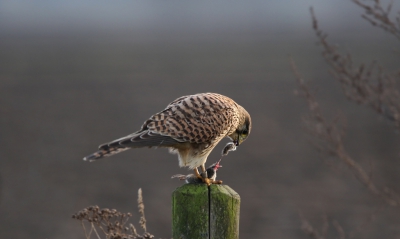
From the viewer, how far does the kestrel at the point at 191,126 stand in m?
4.65

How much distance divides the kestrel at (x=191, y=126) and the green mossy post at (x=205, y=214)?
1.01m

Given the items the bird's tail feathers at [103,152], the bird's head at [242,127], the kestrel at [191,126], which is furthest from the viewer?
the bird's head at [242,127]

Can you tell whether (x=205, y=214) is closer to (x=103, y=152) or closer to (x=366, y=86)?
(x=103, y=152)

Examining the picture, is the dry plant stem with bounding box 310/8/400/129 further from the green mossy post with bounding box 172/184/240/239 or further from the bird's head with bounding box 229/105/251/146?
the green mossy post with bounding box 172/184/240/239

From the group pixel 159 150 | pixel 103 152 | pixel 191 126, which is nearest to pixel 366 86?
pixel 191 126

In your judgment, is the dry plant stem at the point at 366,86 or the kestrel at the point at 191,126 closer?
the kestrel at the point at 191,126

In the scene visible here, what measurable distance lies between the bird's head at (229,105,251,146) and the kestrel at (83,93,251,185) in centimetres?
23

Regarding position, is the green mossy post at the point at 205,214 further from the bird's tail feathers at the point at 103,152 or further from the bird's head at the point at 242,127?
the bird's head at the point at 242,127

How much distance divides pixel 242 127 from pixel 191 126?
793 millimetres

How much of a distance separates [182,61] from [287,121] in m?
11.1

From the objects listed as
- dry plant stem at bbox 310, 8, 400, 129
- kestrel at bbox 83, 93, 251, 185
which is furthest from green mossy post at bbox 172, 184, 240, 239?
dry plant stem at bbox 310, 8, 400, 129

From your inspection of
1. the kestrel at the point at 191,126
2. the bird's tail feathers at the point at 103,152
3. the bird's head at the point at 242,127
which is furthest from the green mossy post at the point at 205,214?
the bird's head at the point at 242,127

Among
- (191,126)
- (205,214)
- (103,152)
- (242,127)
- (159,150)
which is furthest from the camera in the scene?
(159,150)

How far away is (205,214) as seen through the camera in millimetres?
3455
